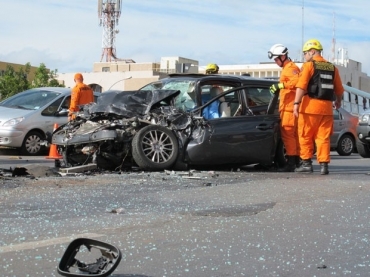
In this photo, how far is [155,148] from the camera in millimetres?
10227

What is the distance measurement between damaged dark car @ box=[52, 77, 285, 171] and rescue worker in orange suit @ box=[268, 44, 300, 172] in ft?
0.72

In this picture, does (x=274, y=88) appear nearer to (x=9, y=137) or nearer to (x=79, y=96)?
(x=79, y=96)

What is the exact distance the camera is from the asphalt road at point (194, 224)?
447cm

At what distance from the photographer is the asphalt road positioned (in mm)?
4469

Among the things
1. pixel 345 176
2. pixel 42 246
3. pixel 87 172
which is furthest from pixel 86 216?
pixel 345 176

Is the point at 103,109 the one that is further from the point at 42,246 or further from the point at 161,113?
the point at 42,246

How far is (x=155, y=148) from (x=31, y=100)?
23.8 feet

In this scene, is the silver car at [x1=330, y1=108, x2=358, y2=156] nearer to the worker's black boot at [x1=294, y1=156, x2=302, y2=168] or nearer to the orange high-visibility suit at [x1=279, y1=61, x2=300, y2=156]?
the worker's black boot at [x1=294, y1=156, x2=302, y2=168]

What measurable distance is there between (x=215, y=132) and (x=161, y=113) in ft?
2.62

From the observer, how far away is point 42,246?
4852mm

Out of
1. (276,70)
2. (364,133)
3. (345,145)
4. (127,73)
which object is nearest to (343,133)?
(345,145)

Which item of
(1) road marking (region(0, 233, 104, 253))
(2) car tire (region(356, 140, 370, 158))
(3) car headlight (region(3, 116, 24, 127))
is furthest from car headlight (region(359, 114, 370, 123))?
(1) road marking (region(0, 233, 104, 253))

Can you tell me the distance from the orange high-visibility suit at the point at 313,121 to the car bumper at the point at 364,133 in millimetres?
6909

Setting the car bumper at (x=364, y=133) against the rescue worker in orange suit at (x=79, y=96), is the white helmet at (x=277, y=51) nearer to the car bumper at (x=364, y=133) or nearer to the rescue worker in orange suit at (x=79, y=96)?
the rescue worker in orange suit at (x=79, y=96)
